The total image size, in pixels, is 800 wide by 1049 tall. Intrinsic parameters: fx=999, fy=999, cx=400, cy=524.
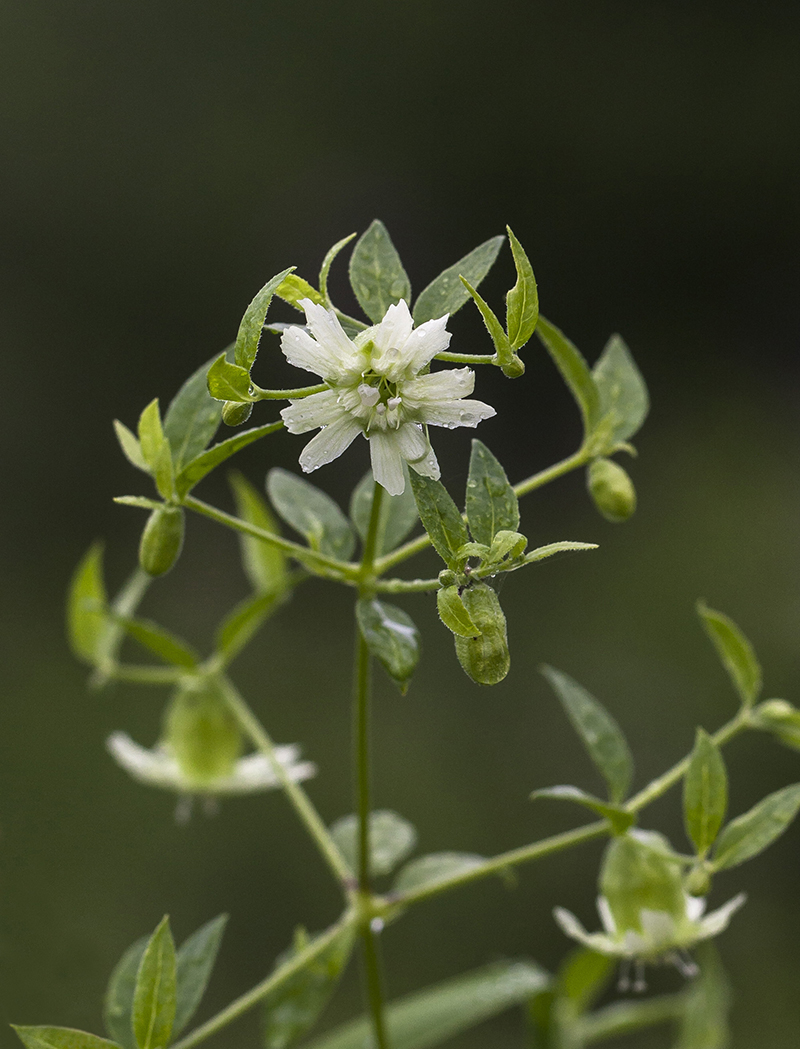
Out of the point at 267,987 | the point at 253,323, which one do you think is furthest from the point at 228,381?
the point at 267,987

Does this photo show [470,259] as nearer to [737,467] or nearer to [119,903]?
[119,903]

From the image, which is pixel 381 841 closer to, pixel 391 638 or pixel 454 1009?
pixel 454 1009

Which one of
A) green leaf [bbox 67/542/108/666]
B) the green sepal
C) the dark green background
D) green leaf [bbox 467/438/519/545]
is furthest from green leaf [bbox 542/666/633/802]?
the dark green background

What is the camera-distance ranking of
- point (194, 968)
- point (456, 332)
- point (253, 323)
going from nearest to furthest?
point (253, 323) < point (194, 968) < point (456, 332)

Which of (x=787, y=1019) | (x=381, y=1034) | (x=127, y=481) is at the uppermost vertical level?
(x=127, y=481)

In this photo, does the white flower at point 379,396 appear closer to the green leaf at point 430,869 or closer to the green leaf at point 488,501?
the green leaf at point 488,501

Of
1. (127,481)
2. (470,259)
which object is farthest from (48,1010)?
(127,481)
